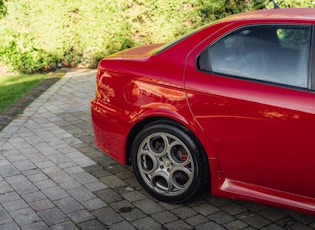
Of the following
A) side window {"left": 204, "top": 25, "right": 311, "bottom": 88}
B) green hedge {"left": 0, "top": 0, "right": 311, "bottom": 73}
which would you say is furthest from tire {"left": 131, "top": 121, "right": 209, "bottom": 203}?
green hedge {"left": 0, "top": 0, "right": 311, "bottom": 73}

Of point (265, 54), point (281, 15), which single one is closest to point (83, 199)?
point (265, 54)

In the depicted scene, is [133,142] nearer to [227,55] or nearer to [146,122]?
[146,122]

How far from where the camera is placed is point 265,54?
381 centimetres

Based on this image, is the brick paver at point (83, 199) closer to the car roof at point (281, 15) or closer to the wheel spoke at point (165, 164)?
the wheel spoke at point (165, 164)

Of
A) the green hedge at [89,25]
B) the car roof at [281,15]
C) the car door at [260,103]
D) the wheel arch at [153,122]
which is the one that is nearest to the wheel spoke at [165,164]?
the wheel arch at [153,122]

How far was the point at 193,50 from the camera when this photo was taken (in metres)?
4.12

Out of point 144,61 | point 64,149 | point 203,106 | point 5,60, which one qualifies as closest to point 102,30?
point 5,60

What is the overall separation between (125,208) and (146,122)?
0.76 m

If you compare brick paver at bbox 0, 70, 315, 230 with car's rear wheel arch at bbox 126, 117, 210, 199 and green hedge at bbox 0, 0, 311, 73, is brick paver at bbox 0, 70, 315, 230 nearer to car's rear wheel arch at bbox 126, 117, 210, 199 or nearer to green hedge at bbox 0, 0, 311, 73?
car's rear wheel arch at bbox 126, 117, 210, 199

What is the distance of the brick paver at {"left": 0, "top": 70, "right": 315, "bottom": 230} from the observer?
3992mm

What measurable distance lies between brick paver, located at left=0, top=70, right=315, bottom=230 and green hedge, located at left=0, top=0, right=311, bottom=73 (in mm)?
3991

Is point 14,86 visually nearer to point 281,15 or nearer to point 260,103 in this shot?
point 281,15

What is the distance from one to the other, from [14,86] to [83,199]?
16.3ft

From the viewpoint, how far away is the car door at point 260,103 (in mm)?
3549
